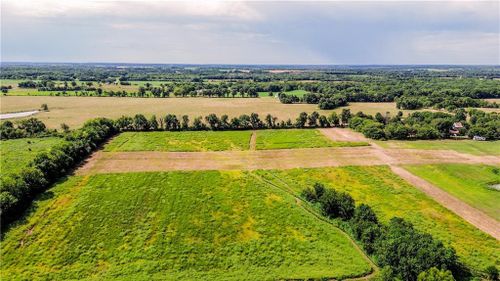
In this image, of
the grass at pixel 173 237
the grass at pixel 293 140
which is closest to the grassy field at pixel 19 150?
the grass at pixel 173 237

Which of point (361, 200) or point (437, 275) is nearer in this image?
point (437, 275)

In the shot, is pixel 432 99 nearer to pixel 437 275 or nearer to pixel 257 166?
pixel 257 166

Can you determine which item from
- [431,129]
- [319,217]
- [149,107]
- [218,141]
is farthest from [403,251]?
[149,107]

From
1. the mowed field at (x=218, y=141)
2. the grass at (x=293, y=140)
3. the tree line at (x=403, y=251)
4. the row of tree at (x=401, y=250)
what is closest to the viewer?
the tree line at (x=403, y=251)

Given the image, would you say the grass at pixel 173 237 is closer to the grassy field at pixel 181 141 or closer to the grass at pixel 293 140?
the grassy field at pixel 181 141

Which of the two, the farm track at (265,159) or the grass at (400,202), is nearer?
the grass at (400,202)

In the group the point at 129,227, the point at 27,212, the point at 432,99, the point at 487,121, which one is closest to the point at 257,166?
the point at 129,227
